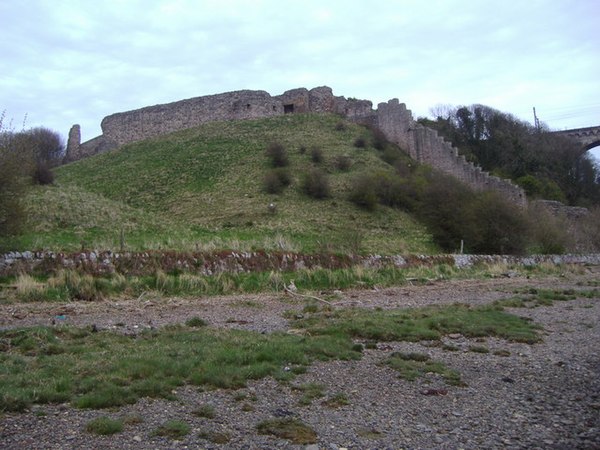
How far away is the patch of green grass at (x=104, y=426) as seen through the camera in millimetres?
5361

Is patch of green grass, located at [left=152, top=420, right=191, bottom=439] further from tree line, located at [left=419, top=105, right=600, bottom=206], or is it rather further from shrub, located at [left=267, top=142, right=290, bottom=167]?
tree line, located at [left=419, top=105, right=600, bottom=206]

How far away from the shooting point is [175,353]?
8281 mm

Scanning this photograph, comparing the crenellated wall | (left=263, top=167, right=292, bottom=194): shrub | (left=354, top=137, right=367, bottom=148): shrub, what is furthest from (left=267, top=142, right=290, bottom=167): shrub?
the crenellated wall

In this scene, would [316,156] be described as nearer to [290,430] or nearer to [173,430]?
[290,430]

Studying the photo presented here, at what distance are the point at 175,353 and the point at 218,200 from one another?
26205mm

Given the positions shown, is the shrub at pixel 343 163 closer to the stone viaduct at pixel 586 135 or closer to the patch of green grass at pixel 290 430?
the stone viaduct at pixel 586 135

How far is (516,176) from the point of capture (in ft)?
158

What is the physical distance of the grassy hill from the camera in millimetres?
22031

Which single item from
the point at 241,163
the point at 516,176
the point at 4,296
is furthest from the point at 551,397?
the point at 516,176

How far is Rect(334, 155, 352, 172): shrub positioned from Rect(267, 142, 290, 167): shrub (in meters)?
3.31

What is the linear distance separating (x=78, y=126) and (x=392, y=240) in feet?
132

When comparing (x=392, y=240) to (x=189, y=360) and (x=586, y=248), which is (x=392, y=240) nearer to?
(x=586, y=248)

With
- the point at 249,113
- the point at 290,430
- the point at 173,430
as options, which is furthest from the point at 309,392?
the point at 249,113

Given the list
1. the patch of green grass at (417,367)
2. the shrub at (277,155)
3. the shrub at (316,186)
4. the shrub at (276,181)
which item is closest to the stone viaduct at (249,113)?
the shrub at (277,155)
